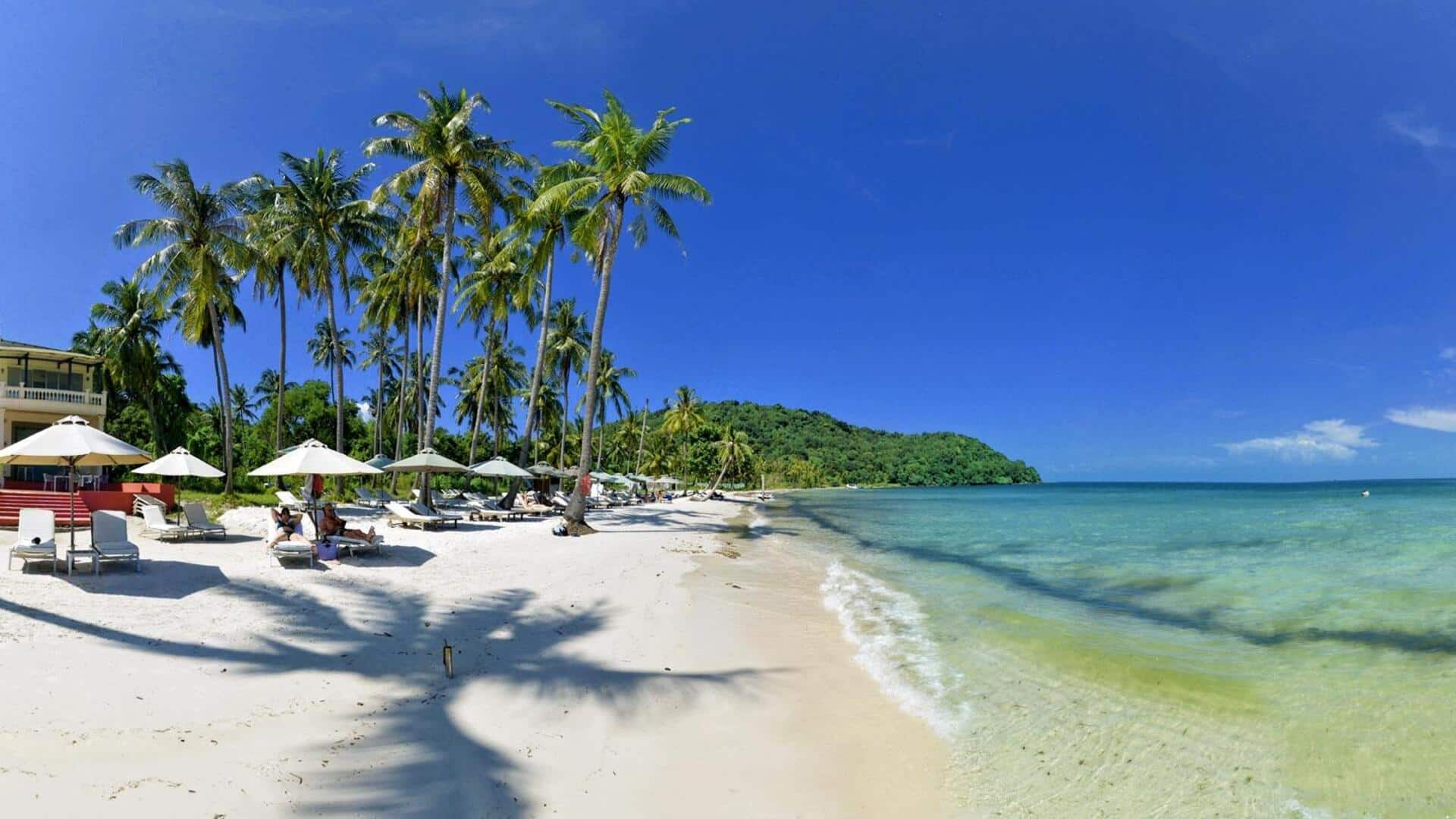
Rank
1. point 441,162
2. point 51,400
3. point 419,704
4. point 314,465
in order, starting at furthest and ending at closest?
1. point 51,400
2. point 441,162
3. point 314,465
4. point 419,704

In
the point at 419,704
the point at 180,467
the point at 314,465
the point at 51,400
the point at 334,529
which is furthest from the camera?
the point at 51,400

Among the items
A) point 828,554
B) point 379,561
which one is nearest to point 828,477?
point 828,554

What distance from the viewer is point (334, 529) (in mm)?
11844

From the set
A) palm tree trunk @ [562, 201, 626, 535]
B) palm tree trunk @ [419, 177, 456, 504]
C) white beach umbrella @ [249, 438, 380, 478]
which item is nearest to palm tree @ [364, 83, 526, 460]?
palm tree trunk @ [419, 177, 456, 504]

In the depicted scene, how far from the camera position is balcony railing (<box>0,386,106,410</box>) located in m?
22.7

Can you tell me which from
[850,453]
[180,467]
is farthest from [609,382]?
[850,453]

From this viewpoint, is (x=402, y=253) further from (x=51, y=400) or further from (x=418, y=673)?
(x=418, y=673)

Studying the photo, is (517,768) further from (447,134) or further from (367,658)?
(447,134)

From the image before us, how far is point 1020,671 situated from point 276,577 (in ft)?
33.4

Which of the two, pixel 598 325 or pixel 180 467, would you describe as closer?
pixel 180 467

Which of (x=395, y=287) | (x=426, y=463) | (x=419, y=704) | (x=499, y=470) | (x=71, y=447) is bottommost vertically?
(x=419, y=704)

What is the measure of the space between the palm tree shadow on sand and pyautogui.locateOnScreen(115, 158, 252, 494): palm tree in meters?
18.8

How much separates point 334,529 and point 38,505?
851 centimetres

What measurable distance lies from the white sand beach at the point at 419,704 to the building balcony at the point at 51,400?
67.0 ft
